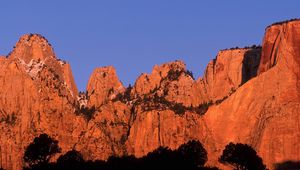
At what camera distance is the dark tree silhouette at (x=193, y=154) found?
595 ft

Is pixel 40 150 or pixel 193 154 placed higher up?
pixel 40 150

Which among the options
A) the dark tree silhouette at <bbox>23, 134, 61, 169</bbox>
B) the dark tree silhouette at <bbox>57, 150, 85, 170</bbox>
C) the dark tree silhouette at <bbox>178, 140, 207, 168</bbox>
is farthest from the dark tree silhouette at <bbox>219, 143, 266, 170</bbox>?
the dark tree silhouette at <bbox>23, 134, 61, 169</bbox>

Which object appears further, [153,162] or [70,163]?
[70,163]

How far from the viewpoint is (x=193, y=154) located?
186625mm

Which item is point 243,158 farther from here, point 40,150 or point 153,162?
point 40,150

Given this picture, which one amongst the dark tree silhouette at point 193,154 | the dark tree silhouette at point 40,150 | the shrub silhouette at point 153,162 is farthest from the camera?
the dark tree silhouette at point 40,150

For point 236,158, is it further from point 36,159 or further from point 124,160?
point 36,159

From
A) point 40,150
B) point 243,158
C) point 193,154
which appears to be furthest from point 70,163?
point 243,158

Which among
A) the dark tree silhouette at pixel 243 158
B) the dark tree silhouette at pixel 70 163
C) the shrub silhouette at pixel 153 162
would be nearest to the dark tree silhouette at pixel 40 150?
the shrub silhouette at pixel 153 162

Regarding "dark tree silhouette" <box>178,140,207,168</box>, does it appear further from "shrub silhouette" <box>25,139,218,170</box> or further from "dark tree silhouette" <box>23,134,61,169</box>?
"dark tree silhouette" <box>23,134,61,169</box>

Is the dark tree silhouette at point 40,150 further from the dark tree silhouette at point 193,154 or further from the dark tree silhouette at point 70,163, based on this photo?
the dark tree silhouette at point 193,154

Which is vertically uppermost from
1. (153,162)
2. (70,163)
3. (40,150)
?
(40,150)

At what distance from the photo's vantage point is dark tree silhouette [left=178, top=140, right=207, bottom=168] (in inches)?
7146

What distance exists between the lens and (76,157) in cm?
19750
